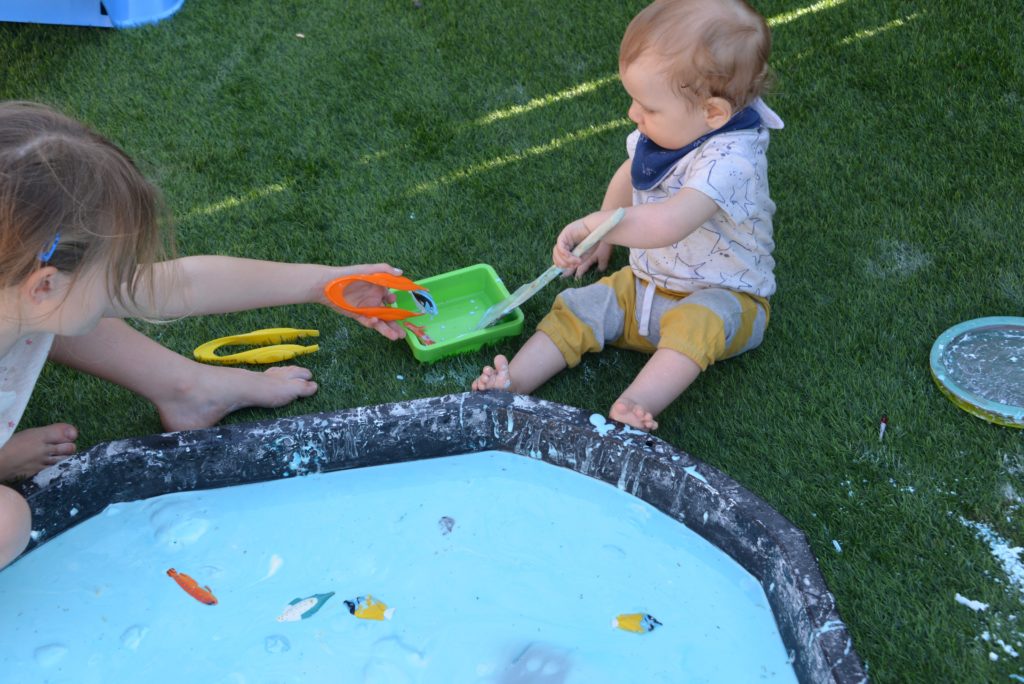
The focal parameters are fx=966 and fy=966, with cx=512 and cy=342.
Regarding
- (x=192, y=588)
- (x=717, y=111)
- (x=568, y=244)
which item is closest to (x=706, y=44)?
(x=717, y=111)

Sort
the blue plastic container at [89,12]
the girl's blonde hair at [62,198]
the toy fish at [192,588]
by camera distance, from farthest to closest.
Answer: the blue plastic container at [89,12], the toy fish at [192,588], the girl's blonde hair at [62,198]

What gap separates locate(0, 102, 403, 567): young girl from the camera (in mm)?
1190

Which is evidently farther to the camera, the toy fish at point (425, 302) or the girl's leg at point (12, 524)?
the toy fish at point (425, 302)

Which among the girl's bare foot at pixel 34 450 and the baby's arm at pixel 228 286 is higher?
the baby's arm at pixel 228 286

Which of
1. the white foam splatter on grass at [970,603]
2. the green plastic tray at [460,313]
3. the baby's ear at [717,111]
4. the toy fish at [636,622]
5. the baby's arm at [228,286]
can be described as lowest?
the white foam splatter on grass at [970,603]

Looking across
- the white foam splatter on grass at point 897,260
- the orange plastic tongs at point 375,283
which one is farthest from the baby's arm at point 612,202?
the white foam splatter on grass at point 897,260

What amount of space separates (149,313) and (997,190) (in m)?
1.74

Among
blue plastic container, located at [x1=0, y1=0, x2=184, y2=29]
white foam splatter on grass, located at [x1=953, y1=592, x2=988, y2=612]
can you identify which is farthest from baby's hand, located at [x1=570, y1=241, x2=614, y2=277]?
blue plastic container, located at [x1=0, y1=0, x2=184, y2=29]

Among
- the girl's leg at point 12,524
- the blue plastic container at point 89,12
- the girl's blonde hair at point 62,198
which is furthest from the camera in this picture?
the blue plastic container at point 89,12

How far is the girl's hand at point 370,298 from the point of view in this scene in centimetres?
177

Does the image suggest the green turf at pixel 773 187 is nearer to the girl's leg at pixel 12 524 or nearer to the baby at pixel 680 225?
→ the baby at pixel 680 225

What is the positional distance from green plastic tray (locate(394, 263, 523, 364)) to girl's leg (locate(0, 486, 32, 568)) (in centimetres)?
71

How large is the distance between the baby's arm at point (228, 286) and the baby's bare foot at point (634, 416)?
0.49 metres

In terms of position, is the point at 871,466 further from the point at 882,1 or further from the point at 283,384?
the point at 882,1
